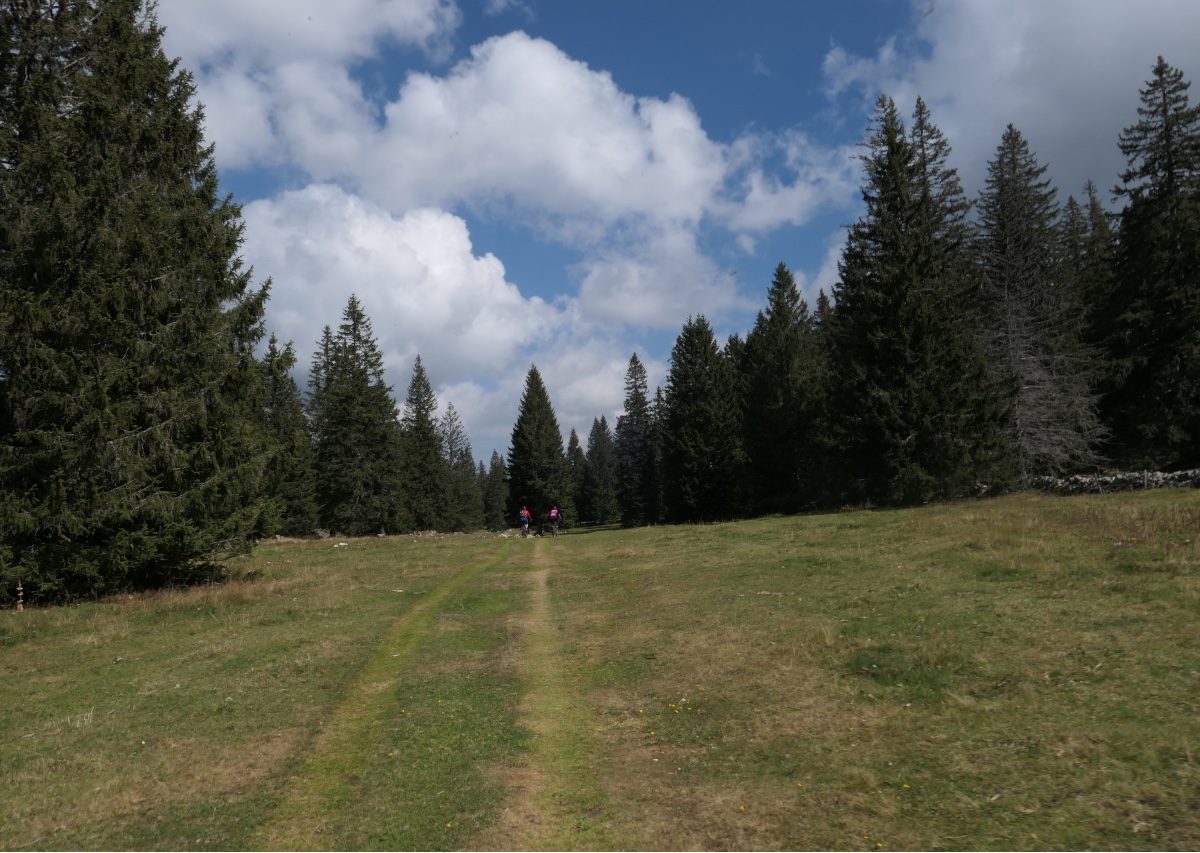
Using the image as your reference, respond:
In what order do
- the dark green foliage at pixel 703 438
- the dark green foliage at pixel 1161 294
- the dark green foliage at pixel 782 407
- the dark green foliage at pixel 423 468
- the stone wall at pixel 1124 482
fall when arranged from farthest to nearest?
the dark green foliage at pixel 423 468 < the dark green foliage at pixel 703 438 < the dark green foliage at pixel 782 407 < the dark green foliage at pixel 1161 294 < the stone wall at pixel 1124 482

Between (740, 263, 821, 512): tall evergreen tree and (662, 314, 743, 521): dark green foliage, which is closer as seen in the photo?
(740, 263, 821, 512): tall evergreen tree

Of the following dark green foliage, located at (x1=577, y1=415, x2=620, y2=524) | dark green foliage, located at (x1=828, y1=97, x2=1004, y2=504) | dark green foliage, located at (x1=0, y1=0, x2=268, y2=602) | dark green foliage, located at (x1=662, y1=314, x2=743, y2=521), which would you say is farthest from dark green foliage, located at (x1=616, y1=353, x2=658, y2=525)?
dark green foliage, located at (x1=0, y1=0, x2=268, y2=602)

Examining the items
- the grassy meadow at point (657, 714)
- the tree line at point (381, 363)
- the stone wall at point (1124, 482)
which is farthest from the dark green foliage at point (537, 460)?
the grassy meadow at point (657, 714)

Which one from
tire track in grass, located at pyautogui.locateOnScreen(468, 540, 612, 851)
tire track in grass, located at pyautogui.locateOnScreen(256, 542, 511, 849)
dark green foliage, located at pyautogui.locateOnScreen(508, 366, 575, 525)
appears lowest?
tire track in grass, located at pyautogui.locateOnScreen(468, 540, 612, 851)

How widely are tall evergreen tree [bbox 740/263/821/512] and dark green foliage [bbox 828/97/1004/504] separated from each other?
14.0 metres

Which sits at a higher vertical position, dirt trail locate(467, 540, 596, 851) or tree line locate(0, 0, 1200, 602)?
tree line locate(0, 0, 1200, 602)

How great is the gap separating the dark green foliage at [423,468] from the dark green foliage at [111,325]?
46812mm

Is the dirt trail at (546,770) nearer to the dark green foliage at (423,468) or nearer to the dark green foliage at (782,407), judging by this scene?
the dark green foliage at (782,407)

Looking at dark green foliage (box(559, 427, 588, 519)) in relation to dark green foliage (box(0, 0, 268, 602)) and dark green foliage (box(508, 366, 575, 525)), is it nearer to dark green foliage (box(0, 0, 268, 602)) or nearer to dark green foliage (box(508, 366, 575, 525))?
dark green foliage (box(508, 366, 575, 525))

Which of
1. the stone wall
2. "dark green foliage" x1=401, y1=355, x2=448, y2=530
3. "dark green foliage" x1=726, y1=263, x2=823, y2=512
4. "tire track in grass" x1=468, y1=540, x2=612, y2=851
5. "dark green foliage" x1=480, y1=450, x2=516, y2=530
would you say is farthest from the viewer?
"dark green foliage" x1=480, y1=450, x2=516, y2=530

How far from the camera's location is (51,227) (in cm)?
1814

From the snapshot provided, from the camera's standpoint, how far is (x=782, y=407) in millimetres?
55406

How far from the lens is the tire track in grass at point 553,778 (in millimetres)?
6020

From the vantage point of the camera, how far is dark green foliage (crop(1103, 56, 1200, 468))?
33781 mm
